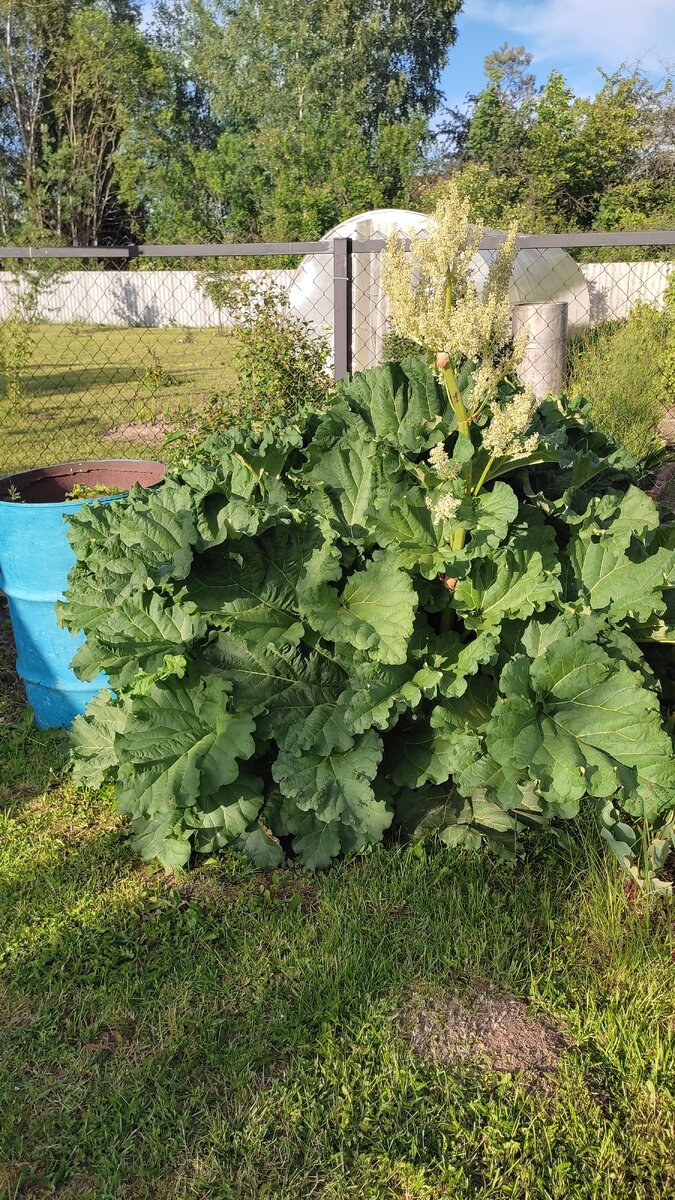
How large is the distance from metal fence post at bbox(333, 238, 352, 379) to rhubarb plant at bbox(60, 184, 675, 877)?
2.50m

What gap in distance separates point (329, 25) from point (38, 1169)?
3252 cm

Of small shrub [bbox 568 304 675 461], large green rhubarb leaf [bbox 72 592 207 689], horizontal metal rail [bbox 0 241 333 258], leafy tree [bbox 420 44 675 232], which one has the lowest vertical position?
large green rhubarb leaf [bbox 72 592 207 689]

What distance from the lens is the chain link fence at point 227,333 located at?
5051 millimetres

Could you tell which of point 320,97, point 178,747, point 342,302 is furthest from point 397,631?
point 320,97

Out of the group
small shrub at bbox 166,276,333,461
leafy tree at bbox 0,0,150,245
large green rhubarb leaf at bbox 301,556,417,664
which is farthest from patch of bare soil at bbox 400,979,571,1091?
leafy tree at bbox 0,0,150,245

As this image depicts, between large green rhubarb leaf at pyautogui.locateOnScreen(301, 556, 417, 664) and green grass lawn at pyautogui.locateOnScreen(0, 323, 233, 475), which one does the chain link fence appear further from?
large green rhubarb leaf at pyautogui.locateOnScreen(301, 556, 417, 664)

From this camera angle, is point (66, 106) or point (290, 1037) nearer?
point (290, 1037)

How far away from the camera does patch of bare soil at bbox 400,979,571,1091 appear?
194cm

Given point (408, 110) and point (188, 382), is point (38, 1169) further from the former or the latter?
point (408, 110)

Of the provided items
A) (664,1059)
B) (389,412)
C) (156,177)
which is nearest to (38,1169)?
(664,1059)

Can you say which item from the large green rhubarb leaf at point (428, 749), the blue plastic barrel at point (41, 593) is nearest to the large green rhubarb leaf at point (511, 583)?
the large green rhubarb leaf at point (428, 749)

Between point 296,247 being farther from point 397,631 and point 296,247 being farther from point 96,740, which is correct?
point 397,631

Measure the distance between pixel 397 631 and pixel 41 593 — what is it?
148 centimetres

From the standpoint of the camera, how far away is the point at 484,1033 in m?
2.02
